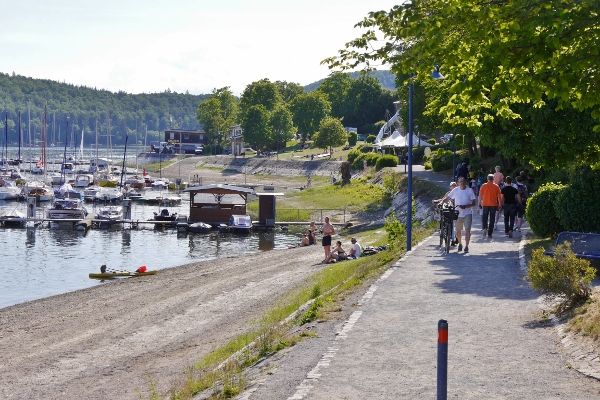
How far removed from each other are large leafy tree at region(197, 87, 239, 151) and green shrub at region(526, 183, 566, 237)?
150755 millimetres

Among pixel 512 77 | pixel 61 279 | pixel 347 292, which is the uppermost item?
pixel 512 77

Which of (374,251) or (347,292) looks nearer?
(347,292)

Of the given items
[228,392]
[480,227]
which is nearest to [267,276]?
[480,227]

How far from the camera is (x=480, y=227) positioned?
3125cm

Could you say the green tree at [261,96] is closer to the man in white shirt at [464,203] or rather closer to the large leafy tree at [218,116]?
the large leafy tree at [218,116]

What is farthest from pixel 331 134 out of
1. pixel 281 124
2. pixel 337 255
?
pixel 337 255

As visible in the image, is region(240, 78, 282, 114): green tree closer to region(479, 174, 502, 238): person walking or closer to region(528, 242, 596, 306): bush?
region(479, 174, 502, 238): person walking

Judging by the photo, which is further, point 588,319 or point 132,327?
point 132,327

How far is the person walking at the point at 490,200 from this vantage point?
1032 inches

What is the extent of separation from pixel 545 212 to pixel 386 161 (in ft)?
187

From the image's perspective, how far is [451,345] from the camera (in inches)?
545

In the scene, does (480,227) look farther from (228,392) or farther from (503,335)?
(228,392)

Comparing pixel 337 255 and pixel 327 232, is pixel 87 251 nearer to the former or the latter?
pixel 337 255

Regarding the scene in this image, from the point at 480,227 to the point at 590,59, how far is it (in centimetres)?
2084
